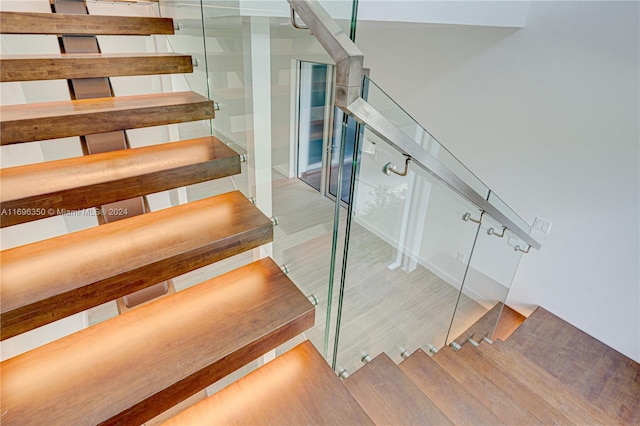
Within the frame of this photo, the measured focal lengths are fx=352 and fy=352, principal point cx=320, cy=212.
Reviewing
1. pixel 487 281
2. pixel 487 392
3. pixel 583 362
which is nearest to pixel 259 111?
pixel 487 392

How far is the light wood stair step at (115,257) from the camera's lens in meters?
0.91

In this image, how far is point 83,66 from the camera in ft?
4.67

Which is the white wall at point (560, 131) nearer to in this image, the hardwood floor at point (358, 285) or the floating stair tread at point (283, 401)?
the hardwood floor at point (358, 285)

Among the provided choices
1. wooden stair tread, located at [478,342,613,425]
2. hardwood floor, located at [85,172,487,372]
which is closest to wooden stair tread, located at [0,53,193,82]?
hardwood floor, located at [85,172,487,372]

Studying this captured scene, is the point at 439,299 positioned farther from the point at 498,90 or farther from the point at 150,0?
the point at 150,0

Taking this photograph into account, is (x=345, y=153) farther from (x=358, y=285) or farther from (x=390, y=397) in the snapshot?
(x=390, y=397)

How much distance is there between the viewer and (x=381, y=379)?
61.9 inches

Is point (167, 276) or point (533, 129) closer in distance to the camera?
point (167, 276)

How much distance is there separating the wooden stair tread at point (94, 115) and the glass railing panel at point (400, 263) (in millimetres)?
792

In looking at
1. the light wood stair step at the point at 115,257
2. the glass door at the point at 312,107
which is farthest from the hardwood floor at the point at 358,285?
the light wood stair step at the point at 115,257

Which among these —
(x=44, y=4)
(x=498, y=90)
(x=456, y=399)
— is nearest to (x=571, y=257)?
(x=498, y=90)

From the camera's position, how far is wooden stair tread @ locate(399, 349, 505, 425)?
1729 millimetres

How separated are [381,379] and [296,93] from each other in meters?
1.38

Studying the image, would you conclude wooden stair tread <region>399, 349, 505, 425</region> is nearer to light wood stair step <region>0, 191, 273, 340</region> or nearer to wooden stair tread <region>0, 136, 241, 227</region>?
light wood stair step <region>0, 191, 273, 340</region>
